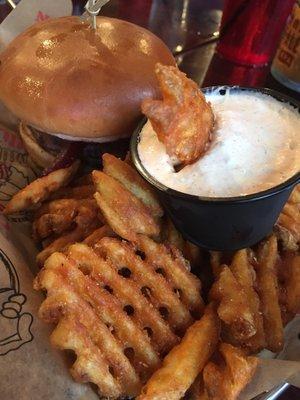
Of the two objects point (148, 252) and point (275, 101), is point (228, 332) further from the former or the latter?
point (275, 101)

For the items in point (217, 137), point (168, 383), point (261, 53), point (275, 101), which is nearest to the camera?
point (168, 383)

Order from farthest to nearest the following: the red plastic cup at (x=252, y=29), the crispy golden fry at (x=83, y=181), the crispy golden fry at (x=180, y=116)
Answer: the red plastic cup at (x=252, y=29) → the crispy golden fry at (x=83, y=181) → the crispy golden fry at (x=180, y=116)

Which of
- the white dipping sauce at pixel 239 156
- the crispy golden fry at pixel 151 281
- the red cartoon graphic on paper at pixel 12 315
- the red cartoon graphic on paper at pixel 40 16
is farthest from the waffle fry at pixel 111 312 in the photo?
the red cartoon graphic on paper at pixel 40 16

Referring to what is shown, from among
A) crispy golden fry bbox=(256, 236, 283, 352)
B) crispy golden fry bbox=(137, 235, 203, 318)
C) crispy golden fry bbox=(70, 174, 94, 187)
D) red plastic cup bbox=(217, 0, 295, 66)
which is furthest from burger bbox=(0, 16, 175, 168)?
red plastic cup bbox=(217, 0, 295, 66)

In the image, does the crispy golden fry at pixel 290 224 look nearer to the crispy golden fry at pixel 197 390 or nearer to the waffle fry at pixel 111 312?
the waffle fry at pixel 111 312

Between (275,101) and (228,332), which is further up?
(275,101)

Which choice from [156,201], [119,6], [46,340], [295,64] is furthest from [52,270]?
[119,6]

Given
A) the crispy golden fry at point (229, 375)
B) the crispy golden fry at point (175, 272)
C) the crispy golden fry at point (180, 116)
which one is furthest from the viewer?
the crispy golden fry at point (175, 272)
